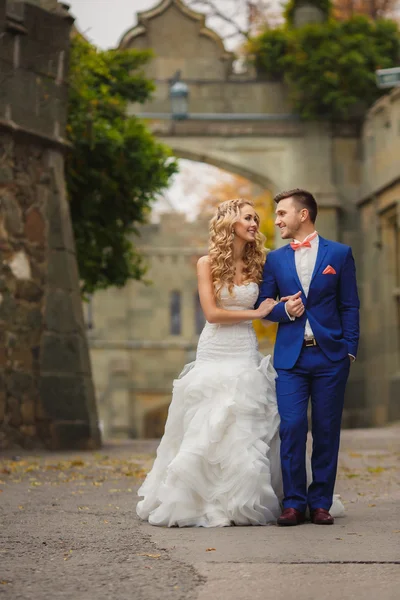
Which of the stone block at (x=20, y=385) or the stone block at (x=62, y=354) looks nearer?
the stone block at (x=20, y=385)

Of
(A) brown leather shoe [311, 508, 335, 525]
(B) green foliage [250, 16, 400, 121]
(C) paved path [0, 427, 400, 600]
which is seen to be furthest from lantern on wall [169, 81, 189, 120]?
(A) brown leather shoe [311, 508, 335, 525]

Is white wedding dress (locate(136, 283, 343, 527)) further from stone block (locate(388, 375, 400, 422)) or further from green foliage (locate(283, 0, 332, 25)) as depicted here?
green foliage (locate(283, 0, 332, 25))

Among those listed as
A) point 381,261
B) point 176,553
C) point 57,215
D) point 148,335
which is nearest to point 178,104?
point 381,261

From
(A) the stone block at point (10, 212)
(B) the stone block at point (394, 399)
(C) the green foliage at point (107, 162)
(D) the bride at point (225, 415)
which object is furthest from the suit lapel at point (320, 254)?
(B) the stone block at point (394, 399)

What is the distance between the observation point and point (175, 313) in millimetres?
39750

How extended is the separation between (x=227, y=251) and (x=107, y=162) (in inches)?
393

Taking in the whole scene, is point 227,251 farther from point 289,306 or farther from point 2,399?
point 2,399

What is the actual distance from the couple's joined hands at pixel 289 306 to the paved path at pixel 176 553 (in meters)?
1.17

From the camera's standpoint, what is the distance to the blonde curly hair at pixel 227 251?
6.94 meters

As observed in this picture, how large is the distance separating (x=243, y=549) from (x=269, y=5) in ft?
83.5

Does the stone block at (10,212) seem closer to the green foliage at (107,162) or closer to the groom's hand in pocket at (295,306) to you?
the green foliage at (107,162)

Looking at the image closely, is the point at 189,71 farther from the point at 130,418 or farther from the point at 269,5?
the point at 130,418

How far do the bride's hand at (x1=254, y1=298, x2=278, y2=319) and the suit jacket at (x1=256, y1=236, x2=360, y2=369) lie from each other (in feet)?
0.10

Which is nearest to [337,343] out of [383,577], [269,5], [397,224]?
[383,577]
